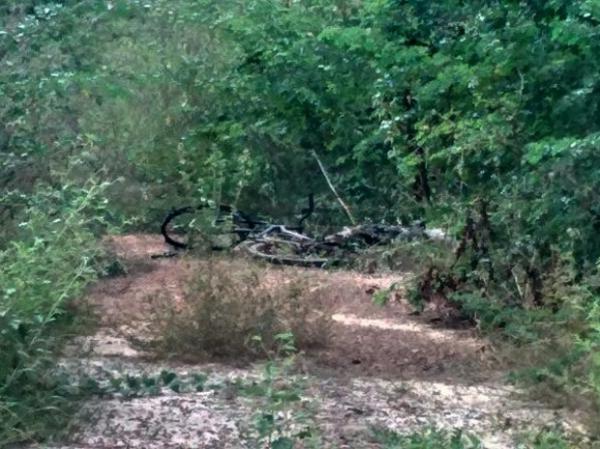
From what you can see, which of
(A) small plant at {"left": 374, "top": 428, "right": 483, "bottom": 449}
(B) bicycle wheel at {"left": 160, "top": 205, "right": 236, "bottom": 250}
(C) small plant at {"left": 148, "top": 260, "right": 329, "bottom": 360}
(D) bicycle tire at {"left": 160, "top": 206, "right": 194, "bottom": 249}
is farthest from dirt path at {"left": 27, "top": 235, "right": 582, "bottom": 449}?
(D) bicycle tire at {"left": 160, "top": 206, "right": 194, "bottom": 249}

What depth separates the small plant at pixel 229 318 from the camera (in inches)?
316

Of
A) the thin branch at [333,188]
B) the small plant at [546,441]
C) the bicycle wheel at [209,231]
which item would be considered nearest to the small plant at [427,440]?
the small plant at [546,441]

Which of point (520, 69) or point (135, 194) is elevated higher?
point (520, 69)

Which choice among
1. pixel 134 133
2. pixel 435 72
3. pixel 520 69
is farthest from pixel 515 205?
pixel 134 133

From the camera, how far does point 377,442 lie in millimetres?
6121

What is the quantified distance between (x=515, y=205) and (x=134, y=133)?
27.7 feet

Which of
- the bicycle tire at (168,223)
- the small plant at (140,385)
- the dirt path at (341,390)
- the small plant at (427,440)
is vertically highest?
the small plant at (427,440)

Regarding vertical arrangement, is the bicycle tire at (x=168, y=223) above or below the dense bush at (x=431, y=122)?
below

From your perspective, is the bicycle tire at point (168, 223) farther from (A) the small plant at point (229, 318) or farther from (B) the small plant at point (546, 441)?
(B) the small plant at point (546, 441)

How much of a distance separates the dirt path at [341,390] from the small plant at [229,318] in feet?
0.51

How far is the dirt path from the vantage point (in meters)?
6.31

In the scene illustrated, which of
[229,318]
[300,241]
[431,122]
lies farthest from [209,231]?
[300,241]

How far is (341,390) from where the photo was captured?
7340mm

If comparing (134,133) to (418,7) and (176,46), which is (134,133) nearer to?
(176,46)
